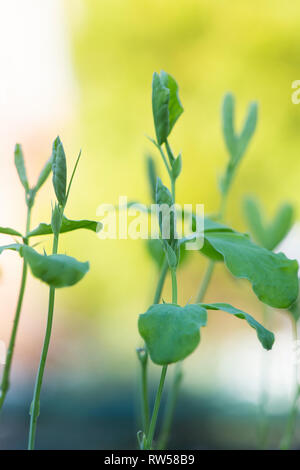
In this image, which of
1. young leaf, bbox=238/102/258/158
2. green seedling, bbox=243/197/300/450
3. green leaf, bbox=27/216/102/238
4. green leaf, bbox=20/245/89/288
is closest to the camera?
green leaf, bbox=20/245/89/288

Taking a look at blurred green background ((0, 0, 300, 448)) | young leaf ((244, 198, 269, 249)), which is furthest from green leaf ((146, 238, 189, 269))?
blurred green background ((0, 0, 300, 448))

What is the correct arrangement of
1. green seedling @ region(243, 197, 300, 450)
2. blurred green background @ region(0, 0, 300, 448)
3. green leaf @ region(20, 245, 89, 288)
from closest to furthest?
green leaf @ region(20, 245, 89, 288)
green seedling @ region(243, 197, 300, 450)
blurred green background @ region(0, 0, 300, 448)

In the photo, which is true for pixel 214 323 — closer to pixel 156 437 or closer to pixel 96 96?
pixel 156 437

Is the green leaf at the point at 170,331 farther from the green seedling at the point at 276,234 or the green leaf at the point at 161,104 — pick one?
the green seedling at the point at 276,234

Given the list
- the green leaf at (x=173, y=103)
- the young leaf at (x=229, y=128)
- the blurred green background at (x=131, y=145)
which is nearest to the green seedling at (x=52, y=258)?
the green leaf at (x=173, y=103)

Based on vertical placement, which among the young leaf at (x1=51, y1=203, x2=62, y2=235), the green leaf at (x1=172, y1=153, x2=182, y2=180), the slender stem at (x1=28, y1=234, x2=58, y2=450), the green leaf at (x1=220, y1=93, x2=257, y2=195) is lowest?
the slender stem at (x1=28, y1=234, x2=58, y2=450)

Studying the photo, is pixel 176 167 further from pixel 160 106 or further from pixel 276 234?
pixel 276 234

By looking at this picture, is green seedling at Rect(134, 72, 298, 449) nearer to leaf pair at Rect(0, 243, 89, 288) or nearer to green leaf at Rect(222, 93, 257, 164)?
leaf pair at Rect(0, 243, 89, 288)

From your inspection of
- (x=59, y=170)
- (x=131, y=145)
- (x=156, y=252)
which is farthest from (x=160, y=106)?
(x=131, y=145)
